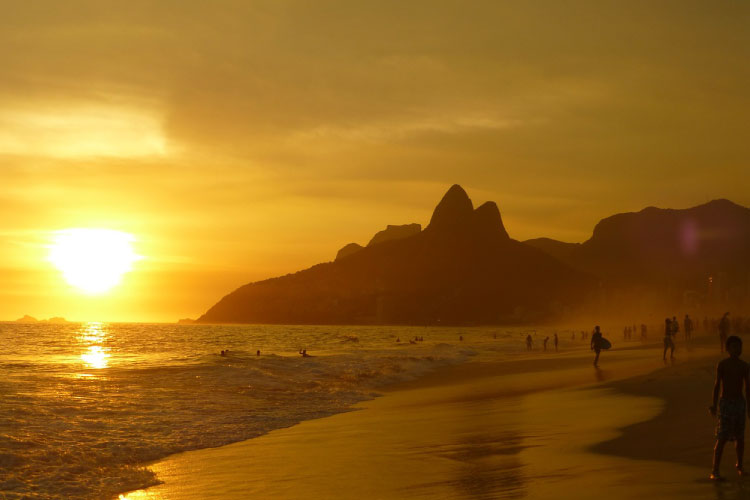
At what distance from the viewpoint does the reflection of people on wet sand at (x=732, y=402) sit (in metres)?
10.6

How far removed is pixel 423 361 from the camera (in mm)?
51906

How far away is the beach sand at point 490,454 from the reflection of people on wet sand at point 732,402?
0.56m

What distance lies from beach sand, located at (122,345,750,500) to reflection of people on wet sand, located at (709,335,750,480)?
56 cm

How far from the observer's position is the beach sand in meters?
11.0

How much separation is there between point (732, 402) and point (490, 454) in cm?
489

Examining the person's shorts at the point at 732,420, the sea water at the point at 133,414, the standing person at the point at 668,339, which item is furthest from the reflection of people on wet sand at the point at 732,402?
the standing person at the point at 668,339

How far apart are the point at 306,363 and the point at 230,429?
28.5 m

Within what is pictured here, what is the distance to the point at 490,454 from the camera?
45.7 feet

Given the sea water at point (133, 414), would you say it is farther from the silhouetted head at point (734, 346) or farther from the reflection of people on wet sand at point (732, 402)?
the silhouetted head at point (734, 346)

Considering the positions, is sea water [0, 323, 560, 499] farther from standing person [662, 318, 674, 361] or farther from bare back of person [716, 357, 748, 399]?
standing person [662, 318, 674, 361]

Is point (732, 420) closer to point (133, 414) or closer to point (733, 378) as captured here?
point (733, 378)

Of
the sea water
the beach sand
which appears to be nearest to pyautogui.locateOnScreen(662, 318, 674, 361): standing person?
the beach sand

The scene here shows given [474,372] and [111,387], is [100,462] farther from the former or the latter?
[474,372]

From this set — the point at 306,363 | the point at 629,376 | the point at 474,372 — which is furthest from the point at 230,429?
the point at 306,363
